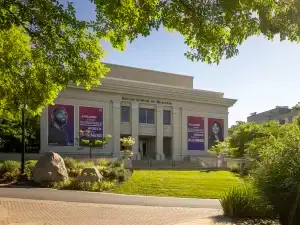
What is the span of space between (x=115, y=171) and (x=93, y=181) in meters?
3.17

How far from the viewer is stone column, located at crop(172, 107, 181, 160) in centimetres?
5612

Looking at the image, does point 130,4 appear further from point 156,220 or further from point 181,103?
point 181,103

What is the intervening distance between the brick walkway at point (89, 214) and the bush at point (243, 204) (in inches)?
34.4

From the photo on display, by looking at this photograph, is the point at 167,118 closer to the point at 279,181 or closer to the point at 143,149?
the point at 143,149

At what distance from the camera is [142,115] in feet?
179

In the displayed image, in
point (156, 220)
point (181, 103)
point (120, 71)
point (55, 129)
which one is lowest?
point (156, 220)

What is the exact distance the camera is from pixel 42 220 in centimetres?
1199

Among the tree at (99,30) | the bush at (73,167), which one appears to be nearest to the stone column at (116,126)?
the bush at (73,167)

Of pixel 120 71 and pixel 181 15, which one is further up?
pixel 120 71

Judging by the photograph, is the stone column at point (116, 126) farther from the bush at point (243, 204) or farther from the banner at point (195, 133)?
the bush at point (243, 204)

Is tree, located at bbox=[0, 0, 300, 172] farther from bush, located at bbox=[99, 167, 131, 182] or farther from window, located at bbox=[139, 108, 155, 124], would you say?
window, located at bbox=[139, 108, 155, 124]

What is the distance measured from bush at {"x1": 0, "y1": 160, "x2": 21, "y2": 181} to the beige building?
19444 millimetres

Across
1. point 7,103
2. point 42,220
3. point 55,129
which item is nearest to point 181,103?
point 55,129

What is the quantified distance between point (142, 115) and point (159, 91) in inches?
152
